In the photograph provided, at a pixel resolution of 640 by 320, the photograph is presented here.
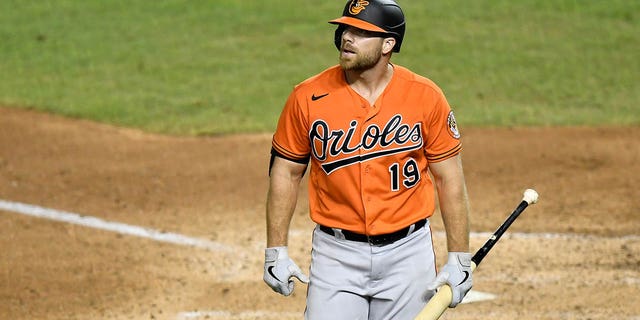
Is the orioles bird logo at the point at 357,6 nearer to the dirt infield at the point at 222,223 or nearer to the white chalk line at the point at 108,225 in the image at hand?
the dirt infield at the point at 222,223

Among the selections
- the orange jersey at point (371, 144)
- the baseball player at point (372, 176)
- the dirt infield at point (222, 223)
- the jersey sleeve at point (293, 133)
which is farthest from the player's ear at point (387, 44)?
the dirt infield at point (222, 223)

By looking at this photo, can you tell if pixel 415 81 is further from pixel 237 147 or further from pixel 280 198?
pixel 237 147

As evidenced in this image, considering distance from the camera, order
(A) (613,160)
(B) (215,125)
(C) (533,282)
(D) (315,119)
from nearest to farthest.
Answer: (D) (315,119) < (C) (533,282) < (A) (613,160) < (B) (215,125)

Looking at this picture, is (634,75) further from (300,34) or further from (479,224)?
(479,224)

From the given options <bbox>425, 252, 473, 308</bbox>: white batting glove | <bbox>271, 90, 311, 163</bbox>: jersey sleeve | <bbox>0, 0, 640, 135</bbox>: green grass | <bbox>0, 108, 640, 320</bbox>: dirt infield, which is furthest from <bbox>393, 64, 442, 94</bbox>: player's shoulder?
<bbox>0, 0, 640, 135</bbox>: green grass

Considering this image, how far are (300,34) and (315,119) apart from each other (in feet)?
34.3

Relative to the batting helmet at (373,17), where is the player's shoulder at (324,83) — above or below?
below

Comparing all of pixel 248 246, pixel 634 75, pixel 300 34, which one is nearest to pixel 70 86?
pixel 300 34

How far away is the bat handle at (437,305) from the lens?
524 cm

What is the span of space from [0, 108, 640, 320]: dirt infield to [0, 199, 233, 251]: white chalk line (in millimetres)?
72

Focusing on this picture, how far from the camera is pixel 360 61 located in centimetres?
542

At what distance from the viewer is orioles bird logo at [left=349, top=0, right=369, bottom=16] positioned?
5.42m

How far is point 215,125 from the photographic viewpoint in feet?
41.5

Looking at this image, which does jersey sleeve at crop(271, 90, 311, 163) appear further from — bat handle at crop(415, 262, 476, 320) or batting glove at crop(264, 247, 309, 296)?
bat handle at crop(415, 262, 476, 320)
